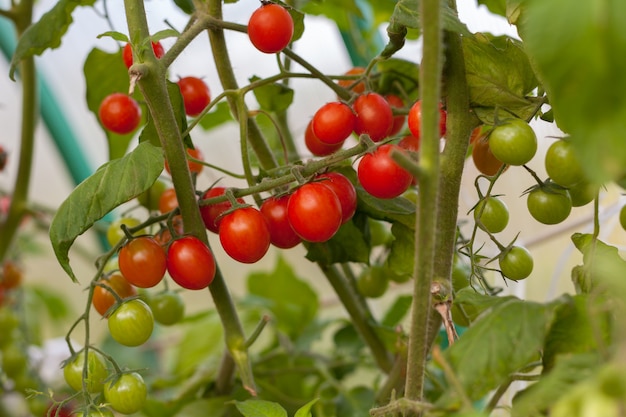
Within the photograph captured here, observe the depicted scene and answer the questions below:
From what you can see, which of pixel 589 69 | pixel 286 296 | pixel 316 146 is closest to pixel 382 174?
pixel 316 146

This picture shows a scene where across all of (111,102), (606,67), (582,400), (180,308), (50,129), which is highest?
(50,129)

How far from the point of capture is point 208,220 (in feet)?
2.05

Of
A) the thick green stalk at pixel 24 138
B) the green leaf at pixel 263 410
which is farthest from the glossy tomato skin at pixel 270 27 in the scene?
the thick green stalk at pixel 24 138

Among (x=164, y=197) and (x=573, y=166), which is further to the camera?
(x=164, y=197)

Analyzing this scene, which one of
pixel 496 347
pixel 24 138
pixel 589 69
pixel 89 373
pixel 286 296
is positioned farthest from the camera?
pixel 286 296

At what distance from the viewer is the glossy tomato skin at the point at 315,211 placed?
0.52 meters

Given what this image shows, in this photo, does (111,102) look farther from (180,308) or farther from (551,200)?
(551,200)

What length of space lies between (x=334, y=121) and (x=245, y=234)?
0.12 meters

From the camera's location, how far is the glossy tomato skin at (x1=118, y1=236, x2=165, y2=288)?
0.57 m

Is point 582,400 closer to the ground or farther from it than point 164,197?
closer to the ground

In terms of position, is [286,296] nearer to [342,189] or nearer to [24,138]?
[24,138]

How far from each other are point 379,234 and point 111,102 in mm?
329

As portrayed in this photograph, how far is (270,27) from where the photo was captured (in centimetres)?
57

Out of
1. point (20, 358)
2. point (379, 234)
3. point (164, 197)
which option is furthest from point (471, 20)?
point (20, 358)
